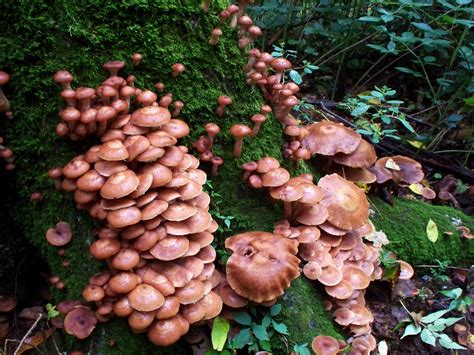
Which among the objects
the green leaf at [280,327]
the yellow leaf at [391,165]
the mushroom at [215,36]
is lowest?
the green leaf at [280,327]

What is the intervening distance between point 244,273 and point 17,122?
2.30 metres

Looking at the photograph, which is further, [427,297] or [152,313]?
[427,297]

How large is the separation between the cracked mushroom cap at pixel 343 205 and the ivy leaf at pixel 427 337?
3.88ft

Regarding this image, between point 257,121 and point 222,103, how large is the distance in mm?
374

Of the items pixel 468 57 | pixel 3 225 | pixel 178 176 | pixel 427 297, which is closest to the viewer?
pixel 178 176

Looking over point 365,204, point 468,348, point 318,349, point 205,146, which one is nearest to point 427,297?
point 468,348

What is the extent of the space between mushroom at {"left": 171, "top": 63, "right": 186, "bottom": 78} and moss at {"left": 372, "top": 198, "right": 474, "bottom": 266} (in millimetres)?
2985

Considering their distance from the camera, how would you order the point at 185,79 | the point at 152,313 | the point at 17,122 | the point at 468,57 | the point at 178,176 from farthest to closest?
the point at 468,57
the point at 185,79
the point at 17,122
the point at 178,176
the point at 152,313

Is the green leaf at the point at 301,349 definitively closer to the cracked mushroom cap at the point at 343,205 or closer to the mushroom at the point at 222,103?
the cracked mushroom cap at the point at 343,205

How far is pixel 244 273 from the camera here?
3227 millimetres

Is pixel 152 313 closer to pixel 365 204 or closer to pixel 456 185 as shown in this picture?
pixel 365 204

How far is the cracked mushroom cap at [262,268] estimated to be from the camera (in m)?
3.21

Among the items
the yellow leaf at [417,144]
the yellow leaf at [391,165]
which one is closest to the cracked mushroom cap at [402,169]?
the yellow leaf at [391,165]

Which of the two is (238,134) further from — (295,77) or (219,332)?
(219,332)
